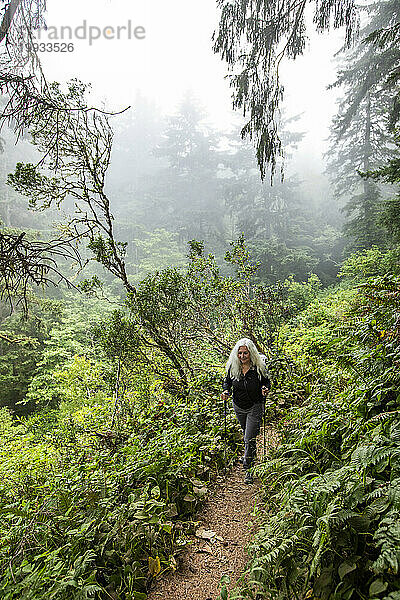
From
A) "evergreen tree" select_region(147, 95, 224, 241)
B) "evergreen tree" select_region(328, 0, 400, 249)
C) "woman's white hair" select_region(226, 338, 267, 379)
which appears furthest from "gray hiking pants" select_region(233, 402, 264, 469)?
"evergreen tree" select_region(147, 95, 224, 241)

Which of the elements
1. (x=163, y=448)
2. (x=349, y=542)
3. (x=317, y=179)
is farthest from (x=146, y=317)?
(x=317, y=179)

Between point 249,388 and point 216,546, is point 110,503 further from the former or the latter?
point 249,388

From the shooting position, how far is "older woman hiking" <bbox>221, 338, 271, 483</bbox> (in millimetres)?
3844

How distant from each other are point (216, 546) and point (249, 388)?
59.9 inches

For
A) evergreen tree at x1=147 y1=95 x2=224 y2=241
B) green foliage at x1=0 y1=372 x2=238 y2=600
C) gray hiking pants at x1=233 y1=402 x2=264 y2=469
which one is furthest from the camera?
evergreen tree at x1=147 y1=95 x2=224 y2=241

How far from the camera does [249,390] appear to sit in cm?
389

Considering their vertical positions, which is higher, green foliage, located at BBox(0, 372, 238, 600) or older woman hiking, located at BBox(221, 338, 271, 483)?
older woman hiking, located at BBox(221, 338, 271, 483)

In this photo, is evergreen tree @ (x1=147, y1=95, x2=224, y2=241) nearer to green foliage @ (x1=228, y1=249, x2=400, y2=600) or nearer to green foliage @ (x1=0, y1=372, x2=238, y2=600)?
green foliage @ (x1=0, y1=372, x2=238, y2=600)

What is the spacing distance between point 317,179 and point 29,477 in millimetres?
39657

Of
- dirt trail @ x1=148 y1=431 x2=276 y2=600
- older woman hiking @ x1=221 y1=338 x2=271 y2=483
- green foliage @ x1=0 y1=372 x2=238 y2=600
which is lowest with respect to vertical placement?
dirt trail @ x1=148 y1=431 x2=276 y2=600

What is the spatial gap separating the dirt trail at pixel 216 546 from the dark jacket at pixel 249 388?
824 millimetres

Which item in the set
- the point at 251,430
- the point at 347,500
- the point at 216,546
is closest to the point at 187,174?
the point at 251,430

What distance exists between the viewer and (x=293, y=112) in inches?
1184

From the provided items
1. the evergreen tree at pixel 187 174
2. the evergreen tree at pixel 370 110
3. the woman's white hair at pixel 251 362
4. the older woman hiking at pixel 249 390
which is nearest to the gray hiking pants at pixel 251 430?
the older woman hiking at pixel 249 390
